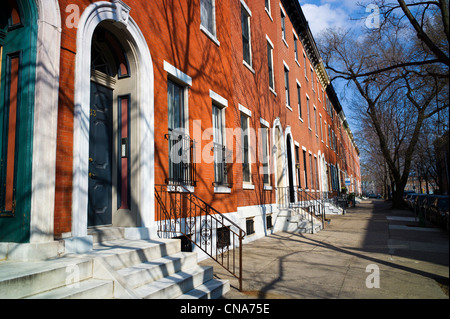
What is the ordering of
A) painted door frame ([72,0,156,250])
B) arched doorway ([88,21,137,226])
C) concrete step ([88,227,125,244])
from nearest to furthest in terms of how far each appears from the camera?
1. painted door frame ([72,0,156,250])
2. concrete step ([88,227,125,244])
3. arched doorway ([88,21,137,226])

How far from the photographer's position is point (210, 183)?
8328 mm

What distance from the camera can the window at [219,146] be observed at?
8.89 meters

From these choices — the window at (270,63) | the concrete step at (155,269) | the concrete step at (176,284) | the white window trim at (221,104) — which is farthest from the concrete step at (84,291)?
the window at (270,63)

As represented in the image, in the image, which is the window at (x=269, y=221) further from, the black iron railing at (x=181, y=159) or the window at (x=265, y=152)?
the black iron railing at (x=181, y=159)

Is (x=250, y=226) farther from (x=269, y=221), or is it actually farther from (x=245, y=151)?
(x=245, y=151)

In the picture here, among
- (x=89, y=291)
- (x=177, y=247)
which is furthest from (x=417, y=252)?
(x=89, y=291)

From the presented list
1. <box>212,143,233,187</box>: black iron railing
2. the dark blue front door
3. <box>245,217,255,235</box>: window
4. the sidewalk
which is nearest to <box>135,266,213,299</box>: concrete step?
the sidewalk

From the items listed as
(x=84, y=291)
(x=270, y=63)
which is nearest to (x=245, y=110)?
(x=270, y=63)

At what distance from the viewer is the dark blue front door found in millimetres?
5508

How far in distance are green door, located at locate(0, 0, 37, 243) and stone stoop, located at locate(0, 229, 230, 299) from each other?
23.2 inches

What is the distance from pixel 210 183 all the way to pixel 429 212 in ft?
37.4

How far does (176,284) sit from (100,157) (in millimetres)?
2711

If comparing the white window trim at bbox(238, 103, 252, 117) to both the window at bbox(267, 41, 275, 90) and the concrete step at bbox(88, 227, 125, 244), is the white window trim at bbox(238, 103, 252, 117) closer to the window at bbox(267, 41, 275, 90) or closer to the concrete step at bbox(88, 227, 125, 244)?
the window at bbox(267, 41, 275, 90)
